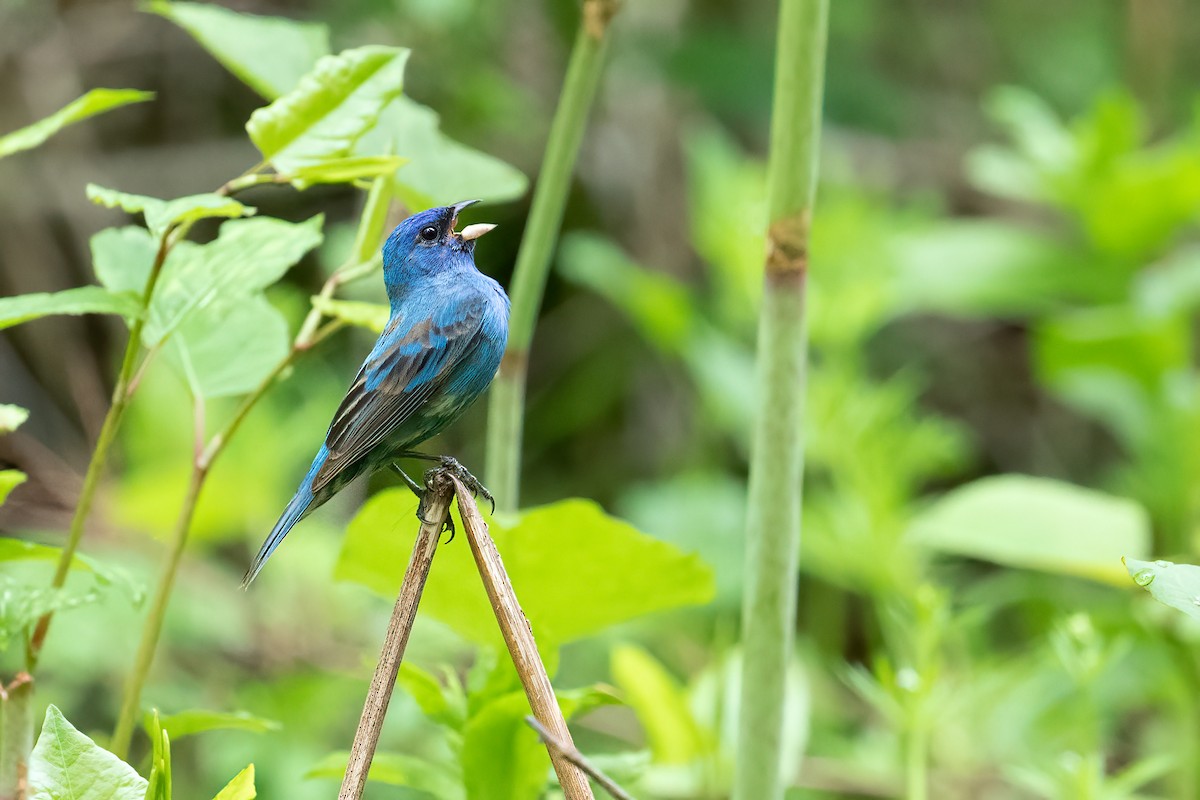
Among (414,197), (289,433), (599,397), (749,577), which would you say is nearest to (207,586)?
(289,433)

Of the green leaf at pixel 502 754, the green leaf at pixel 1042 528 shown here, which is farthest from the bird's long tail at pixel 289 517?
the green leaf at pixel 1042 528

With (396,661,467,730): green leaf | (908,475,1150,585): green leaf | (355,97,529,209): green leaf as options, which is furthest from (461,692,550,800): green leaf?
(908,475,1150,585): green leaf

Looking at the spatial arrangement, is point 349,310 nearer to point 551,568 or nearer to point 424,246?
point 551,568

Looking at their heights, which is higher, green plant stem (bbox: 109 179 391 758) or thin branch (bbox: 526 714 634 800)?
green plant stem (bbox: 109 179 391 758)

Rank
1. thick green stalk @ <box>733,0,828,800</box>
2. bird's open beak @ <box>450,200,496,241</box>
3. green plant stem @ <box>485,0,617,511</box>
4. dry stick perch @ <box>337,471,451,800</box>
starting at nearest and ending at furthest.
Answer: dry stick perch @ <box>337,471,451,800</box> → thick green stalk @ <box>733,0,828,800</box> → green plant stem @ <box>485,0,617,511</box> → bird's open beak @ <box>450,200,496,241</box>

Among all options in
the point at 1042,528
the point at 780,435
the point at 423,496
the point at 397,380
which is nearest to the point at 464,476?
the point at 423,496

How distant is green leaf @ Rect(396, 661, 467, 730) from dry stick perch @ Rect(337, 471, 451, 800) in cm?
16

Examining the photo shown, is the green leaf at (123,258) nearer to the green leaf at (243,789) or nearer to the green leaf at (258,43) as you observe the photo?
the green leaf at (258,43)

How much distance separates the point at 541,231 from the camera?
3.73ft

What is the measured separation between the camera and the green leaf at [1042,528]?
5.37 feet

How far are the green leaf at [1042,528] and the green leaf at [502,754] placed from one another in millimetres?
885

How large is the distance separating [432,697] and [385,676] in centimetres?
20

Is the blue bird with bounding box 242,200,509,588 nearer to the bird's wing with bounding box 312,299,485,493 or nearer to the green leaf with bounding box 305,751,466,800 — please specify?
the bird's wing with bounding box 312,299,485,493

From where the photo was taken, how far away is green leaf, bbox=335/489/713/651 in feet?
3.39
